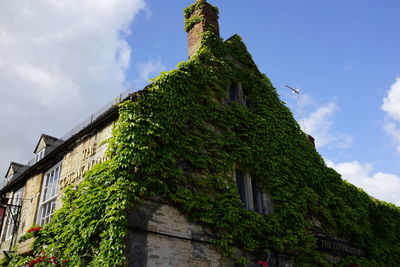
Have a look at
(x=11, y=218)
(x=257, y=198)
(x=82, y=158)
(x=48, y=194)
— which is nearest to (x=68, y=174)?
(x=82, y=158)

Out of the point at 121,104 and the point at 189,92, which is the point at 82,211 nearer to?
the point at 121,104

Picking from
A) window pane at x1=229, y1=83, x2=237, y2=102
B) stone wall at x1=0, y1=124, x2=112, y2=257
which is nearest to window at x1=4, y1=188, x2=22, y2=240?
stone wall at x1=0, y1=124, x2=112, y2=257

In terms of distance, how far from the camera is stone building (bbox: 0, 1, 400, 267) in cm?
794

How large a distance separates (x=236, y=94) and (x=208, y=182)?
477cm

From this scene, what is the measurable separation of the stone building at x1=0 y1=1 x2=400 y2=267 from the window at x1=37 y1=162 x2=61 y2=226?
5 cm

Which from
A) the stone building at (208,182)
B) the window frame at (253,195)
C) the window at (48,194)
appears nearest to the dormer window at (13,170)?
the stone building at (208,182)

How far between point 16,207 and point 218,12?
11339mm

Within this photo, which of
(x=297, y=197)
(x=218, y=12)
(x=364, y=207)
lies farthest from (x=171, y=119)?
(x=364, y=207)

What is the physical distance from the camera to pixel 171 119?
9.18m

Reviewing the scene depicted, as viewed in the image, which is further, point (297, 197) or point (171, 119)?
point (297, 197)

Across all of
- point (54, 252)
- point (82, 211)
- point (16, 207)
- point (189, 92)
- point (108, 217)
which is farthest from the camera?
point (16, 207)

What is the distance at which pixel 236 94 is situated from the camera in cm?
1288

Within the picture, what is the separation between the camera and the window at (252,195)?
34.1 ft

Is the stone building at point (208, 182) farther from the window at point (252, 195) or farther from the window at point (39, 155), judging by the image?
the window at point (39, 155)
